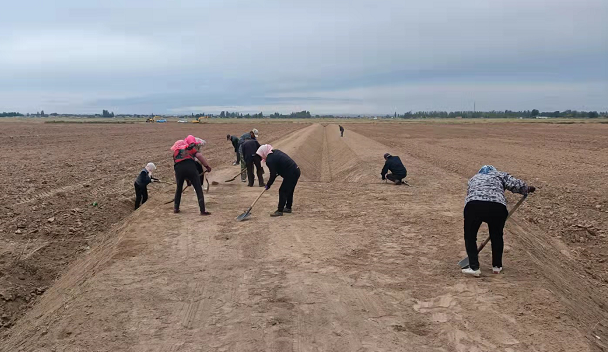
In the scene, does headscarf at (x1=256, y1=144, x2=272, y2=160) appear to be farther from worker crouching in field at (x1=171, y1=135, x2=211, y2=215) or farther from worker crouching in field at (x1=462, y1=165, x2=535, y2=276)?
worker crouching in field at (x1=462, y1=165, x2=535, y2=276)

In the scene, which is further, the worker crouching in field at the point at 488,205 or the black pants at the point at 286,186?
the black pants at the point at 286,186

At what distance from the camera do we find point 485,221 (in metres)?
6.36

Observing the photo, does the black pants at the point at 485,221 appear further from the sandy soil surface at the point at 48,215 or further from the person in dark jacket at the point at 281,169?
the sandy soil surface at the point at 48,215

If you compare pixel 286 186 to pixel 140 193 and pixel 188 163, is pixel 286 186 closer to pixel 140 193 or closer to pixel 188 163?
pixel 188 163

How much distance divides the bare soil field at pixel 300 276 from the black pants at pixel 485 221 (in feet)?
1.12

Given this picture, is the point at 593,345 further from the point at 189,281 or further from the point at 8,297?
the point at 8,297

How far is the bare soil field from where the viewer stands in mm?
4945

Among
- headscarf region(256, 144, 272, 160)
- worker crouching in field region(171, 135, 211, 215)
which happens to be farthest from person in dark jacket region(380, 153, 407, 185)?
worker crouching in field region(171, 135, 211, 215)

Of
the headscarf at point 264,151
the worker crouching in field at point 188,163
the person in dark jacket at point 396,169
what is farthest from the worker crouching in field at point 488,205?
the person in dark jacket at point 396,169

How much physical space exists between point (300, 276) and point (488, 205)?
9.13 feet

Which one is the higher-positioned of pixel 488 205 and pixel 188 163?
pixel 188 163

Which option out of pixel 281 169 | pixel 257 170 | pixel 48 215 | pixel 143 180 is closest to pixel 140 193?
pixel 143 180

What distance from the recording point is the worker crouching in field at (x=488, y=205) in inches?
245

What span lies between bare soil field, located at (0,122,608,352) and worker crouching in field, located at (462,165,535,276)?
459 mm
